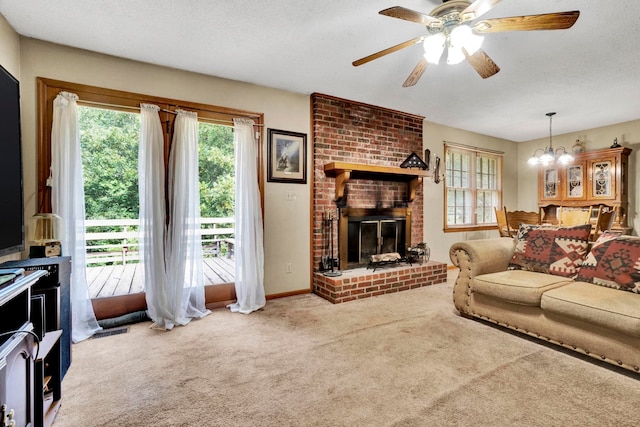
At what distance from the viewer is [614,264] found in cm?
222

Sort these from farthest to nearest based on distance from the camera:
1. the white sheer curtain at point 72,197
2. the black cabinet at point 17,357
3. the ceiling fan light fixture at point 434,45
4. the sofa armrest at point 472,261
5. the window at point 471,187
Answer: the window at point 471,187, the sofa armrest at point 472,261, the white sheer curtain at point 72,197, the ceiling fan light fixture at point 434,45, the black cabinet at point 17,357

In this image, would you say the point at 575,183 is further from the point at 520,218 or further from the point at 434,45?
the point at 434,45

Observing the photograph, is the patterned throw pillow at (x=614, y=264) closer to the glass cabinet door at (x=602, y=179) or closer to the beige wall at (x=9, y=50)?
the glass cabinet door at (x=602, y=179)

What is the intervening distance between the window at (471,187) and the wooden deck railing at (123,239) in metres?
3.61

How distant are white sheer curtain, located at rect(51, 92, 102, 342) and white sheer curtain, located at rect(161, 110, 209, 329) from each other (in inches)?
24.0

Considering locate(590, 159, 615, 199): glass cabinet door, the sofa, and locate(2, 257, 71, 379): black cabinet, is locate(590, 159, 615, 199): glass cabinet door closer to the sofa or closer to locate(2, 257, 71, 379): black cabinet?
the sofa

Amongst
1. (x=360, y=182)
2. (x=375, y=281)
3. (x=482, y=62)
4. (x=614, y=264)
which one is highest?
(x=482, y=62)

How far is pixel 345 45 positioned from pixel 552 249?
257cm

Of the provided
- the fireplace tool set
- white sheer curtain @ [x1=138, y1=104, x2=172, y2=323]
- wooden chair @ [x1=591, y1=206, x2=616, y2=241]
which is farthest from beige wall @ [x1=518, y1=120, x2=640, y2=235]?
white sheer curtain @ [x1=138, y1=104, x2=172, y2=323]

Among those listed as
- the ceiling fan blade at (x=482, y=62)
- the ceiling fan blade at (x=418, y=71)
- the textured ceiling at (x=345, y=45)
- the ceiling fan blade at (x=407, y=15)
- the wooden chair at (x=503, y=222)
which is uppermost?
the textured ceiling at (x=345, y=45)

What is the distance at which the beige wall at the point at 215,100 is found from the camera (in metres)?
2.38

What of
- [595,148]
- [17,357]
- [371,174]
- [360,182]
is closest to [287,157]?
[360,182]

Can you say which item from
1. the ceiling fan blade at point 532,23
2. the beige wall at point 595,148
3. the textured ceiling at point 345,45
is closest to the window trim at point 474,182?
the beige wall at point 595,148

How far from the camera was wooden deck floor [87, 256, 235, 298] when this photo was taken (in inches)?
120
